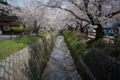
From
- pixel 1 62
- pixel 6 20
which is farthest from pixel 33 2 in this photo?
pixel 6 20

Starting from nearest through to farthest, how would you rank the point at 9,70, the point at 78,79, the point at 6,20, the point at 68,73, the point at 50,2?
the point at 9,70 → the point at 78,79 → the point at 68,73 → the point at 50,2 → the point at 6,20

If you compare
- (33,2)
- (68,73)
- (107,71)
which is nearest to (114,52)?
(107,71)

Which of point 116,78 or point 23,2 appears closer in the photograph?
point 116,78

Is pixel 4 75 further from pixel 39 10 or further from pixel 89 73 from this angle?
pixel 39 10

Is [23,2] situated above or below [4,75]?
above

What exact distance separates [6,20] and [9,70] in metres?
25.6

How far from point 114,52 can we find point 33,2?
11.8m

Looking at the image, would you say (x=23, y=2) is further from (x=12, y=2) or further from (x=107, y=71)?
(x=107, y=71)

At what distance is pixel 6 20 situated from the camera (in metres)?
23.9

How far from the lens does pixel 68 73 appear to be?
723 centimetres

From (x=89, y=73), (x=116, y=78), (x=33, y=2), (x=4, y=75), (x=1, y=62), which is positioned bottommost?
(x=89, y=73)

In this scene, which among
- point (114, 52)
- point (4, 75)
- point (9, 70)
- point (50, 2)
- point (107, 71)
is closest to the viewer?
point (4, 75)

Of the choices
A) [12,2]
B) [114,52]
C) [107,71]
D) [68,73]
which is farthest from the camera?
[12,2]

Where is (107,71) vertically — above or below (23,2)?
below
